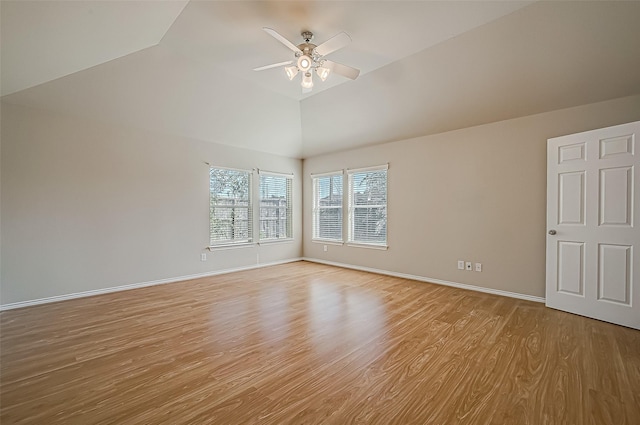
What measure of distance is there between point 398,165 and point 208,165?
3687mm

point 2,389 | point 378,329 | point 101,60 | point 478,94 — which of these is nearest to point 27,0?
point 101,60

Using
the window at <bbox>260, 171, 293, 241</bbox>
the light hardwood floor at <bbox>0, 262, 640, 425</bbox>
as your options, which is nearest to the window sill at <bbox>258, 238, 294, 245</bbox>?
the window at <bbox>260, 171, 293, 241</bbox>

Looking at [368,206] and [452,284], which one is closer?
[452,284]

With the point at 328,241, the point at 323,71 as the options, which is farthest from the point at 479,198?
the point at 328,241

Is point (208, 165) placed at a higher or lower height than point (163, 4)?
lower

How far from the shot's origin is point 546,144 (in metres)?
3.59

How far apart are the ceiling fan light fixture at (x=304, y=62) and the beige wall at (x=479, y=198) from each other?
2774 mm

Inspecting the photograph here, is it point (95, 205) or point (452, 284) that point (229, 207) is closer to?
point (95, 205)

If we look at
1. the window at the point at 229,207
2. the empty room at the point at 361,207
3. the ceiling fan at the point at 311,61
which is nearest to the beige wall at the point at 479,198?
the empty room at the point at 361,207

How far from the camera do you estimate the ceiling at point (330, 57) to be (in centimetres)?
244

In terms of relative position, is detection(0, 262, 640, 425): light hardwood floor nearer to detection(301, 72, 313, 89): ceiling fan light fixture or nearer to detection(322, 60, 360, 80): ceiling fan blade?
detection(301, 72, 313, 89): ceiling fan light fixture

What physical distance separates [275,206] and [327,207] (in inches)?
49.2

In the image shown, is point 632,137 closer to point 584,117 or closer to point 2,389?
point 584,117

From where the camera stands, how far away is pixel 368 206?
5.68 meters
